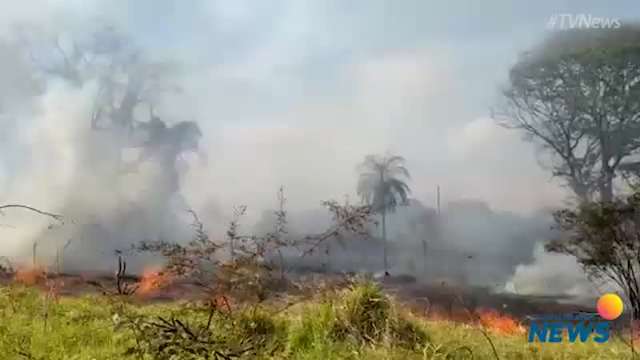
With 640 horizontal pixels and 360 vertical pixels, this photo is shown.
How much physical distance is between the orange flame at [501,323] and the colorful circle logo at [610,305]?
2.13 meters

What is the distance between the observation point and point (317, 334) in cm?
778

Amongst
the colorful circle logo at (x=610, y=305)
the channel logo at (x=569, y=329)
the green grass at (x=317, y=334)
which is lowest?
the colorful circle logo at (x=610, y=305)

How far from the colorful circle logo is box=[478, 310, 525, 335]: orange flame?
2.13m

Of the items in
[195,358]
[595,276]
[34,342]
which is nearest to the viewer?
[195,358]

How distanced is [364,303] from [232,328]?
5.78ft

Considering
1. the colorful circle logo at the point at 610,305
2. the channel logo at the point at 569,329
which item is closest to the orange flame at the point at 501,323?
the channel logo at the point at 569,329

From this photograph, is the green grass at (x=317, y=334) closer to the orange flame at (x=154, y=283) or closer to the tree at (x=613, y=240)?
the orange flame at (x=154, y=283)

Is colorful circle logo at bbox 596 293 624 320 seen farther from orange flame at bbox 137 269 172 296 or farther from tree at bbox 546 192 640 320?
orange flame at bbox 137 269 172 296

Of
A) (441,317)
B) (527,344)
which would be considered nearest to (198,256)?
(527,344)

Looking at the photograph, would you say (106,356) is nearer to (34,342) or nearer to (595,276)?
(34,342)

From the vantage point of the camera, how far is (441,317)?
39.1 feet

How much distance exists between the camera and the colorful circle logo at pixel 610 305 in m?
16.6

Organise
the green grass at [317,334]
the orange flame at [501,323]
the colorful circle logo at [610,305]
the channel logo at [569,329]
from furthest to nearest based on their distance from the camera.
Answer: the colorful circle logo at [610,305] → the orange flame at [501,323] → the channel logo at [569,329] → the green grass at [317,334]

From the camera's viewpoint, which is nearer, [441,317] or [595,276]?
[441,317]
